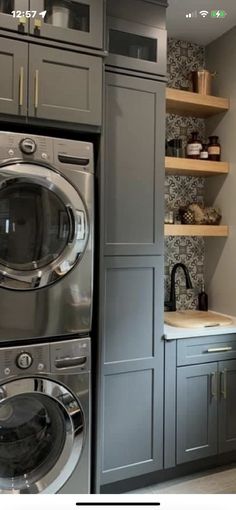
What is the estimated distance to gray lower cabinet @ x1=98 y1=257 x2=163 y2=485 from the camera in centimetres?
212

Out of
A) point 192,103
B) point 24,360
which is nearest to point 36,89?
point 24,360

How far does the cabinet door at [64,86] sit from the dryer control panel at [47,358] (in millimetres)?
1011

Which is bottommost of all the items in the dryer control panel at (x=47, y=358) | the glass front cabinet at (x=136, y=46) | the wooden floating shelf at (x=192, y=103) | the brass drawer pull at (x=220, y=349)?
the brass drawer pull at (x=220, y=349)

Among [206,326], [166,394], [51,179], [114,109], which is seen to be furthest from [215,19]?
[166,394]

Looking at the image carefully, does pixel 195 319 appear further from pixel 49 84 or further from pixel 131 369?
pixel 49 84

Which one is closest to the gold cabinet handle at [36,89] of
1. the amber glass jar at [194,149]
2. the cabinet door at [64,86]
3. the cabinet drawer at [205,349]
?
the cabinet door at [64,86]

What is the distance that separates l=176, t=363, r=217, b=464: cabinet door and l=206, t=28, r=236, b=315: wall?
594 mm

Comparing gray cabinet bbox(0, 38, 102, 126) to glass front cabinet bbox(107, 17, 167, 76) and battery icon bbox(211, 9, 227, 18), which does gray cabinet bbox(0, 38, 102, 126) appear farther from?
battery icon bbox(211, 9, 227, 18)

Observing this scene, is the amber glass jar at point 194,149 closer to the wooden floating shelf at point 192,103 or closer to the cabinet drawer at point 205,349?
the wooden floating shelf at point 192,103

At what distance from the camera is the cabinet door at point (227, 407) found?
245cm

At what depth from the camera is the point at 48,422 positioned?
185 cm

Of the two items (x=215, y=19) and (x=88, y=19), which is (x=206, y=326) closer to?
(x=88, y=19)

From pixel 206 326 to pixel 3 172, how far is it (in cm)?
148

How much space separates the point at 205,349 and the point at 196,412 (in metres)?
0.37
